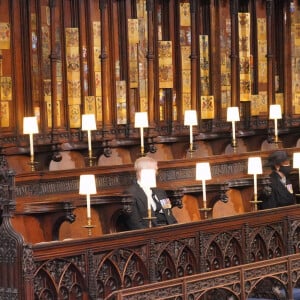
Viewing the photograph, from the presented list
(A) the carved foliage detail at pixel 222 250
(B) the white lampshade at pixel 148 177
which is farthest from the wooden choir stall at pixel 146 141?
(B) the white lampshade at pixel 148 177

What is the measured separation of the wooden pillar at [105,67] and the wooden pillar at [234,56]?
2799 mm

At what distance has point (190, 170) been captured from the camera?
1733 cm

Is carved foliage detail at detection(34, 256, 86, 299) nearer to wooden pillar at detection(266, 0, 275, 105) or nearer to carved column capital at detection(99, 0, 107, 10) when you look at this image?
carved column capital at detection(99, 0, 107, 10)

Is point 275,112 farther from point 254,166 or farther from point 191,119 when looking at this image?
point 254,166

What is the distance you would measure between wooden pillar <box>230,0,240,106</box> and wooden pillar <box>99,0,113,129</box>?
2.80 m

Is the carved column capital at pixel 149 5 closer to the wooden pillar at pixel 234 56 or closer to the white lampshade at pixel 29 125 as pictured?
the wooden pillar at pixel 234 56

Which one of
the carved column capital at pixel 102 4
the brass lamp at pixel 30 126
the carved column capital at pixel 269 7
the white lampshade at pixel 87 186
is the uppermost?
the carved column capital at pixel 269 7

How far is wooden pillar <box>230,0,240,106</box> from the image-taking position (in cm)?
2025

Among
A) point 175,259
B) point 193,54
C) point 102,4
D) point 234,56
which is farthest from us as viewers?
point 234,56

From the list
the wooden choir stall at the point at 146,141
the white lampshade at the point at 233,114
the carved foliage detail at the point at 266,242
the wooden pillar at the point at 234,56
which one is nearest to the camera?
the wooden choir stall at the point at 146,141

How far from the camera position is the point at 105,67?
18078mm

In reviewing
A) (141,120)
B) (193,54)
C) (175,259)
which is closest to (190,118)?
(141,120)

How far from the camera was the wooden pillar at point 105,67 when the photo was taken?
59.2ft

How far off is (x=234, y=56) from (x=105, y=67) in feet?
9.60
